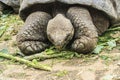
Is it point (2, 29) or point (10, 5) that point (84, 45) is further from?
point (10, 5)

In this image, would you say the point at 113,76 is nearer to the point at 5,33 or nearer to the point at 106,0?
the point at 106,0

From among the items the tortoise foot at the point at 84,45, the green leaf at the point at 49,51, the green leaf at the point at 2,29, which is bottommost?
the green leaf at the point at 2,29

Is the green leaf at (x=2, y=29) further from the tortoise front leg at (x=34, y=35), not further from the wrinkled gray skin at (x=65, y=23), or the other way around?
the tortoise front leg at (x=34, y=35)

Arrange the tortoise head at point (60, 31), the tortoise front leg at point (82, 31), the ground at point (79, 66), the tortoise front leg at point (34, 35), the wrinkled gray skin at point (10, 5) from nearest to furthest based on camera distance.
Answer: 1. the ground at point (79, 66)
2. the tortoise head at point (60, 31)
3. the tortoise front leg at point (82, 31)
4. the tortoise front leg at point (34, 35)
5. the wrinkled gray skin at point (10, 5)

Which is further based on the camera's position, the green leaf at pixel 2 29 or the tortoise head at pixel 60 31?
the green leaf at pixel 2 29

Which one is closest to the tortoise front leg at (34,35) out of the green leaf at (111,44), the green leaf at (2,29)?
the green leaf at (111,44)

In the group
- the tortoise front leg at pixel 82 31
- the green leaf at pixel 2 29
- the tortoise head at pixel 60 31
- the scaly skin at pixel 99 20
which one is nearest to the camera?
the tortoise head at pixel 60 31

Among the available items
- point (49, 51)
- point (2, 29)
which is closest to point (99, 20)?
point (49, 51)

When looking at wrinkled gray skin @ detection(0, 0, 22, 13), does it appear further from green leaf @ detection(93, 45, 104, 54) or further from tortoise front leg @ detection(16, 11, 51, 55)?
green leaf @ detection(93, 45, 104, 54)
